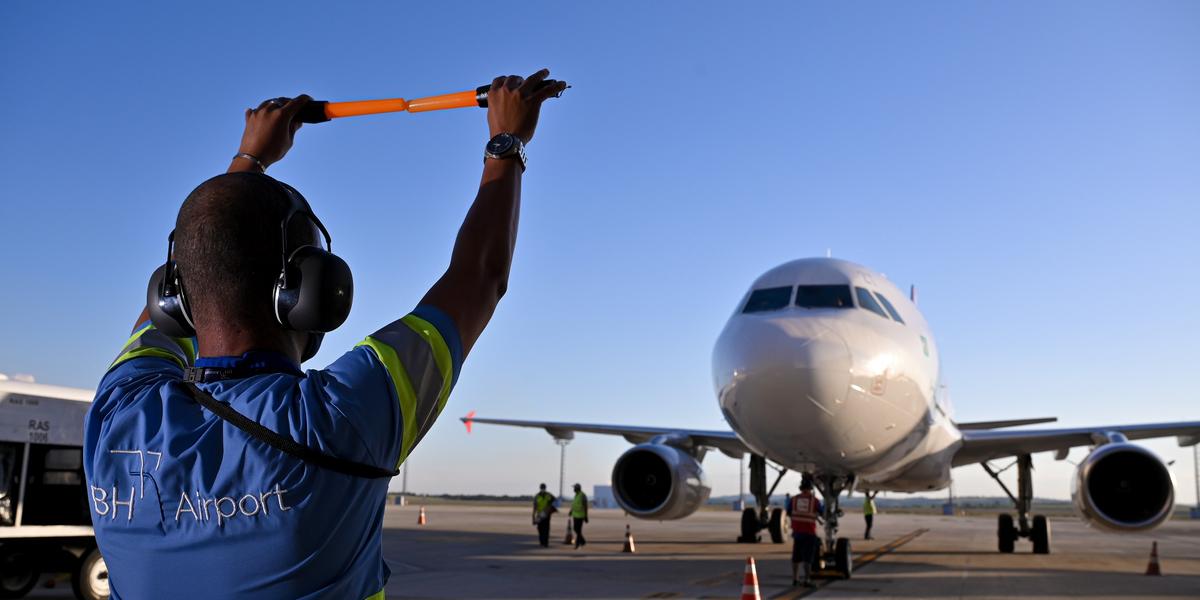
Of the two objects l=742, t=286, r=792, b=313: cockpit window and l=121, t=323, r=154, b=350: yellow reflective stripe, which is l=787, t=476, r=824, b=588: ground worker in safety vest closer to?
l=742, t=286, r=792, b=313: cockpit window

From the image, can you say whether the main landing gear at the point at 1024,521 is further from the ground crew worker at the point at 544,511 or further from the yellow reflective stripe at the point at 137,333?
the yellow reflective stripe at the point at 137,333

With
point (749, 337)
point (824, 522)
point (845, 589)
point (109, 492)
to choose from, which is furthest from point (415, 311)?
point (824, 522)

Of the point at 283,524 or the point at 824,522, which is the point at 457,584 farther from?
the point at 283,524

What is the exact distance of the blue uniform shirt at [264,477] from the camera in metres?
1.01

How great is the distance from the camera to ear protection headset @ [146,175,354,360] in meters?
1.18

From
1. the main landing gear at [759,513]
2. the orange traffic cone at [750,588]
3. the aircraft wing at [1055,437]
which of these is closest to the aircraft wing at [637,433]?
the main landing gear at [759,513]

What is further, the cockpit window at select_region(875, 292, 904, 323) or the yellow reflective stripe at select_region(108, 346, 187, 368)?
the cockpit window at select_region(875, 292, 904, 323)

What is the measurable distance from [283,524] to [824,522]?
9.73 metres

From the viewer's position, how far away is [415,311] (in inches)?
45.4

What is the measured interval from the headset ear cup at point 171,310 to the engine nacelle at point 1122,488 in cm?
1082

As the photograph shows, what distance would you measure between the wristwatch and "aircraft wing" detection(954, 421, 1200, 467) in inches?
517

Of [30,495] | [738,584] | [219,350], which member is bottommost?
[738,584]

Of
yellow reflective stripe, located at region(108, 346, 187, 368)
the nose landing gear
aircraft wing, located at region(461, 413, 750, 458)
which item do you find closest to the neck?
yellow reflective stripe, located at region(108, 346, 187, 368)

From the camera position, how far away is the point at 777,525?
1741 centimetres
